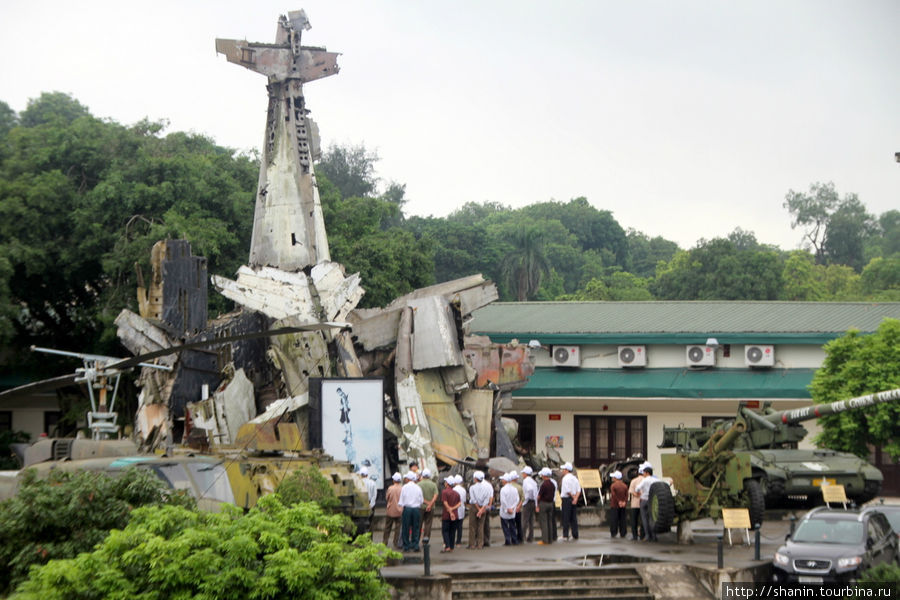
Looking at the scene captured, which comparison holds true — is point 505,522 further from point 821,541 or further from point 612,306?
point 612,306

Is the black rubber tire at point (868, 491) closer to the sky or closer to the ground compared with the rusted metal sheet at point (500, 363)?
closer to the ground

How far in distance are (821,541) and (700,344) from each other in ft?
79.2

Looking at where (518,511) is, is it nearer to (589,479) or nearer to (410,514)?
(410,514)

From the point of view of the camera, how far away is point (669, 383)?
43.9 meters

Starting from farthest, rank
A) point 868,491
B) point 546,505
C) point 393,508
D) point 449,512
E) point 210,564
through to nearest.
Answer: point 868,491
point 546,505
point 449,512
point 393,508
point 210,564

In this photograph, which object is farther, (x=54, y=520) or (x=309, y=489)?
(x=309, y=489)

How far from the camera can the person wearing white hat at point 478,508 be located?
25.1 metres

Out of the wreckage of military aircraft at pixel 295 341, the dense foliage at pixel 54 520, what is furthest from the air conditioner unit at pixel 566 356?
the dense foliage at pixel 54 520

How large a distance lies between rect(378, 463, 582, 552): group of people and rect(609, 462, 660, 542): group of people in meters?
0.92

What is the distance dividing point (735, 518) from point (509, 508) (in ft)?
15.0

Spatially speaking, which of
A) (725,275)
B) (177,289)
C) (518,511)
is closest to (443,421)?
(177,289)

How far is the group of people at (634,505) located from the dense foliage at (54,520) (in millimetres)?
12964

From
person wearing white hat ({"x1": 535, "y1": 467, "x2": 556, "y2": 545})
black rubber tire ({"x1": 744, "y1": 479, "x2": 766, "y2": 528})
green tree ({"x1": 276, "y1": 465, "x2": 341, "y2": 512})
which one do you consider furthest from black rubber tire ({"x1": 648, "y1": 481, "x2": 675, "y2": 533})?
green tree ({"x1": 276, "y1": 465, "x2": 341, "y2": 512})

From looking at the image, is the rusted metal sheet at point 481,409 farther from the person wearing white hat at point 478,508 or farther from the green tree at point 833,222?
the green tree at point 833,222
